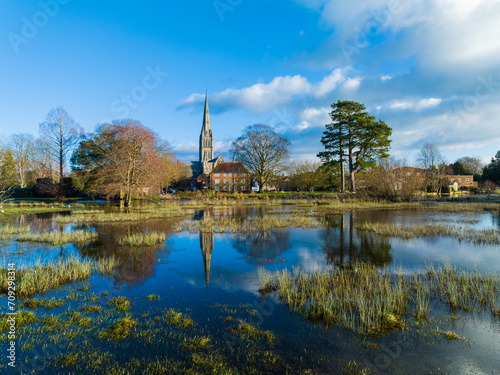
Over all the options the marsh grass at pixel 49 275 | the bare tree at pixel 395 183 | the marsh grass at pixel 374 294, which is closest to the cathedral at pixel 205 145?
the bare tree at pixel 395 183

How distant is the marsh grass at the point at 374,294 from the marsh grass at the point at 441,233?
238 inches

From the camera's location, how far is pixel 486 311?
5.82 meters

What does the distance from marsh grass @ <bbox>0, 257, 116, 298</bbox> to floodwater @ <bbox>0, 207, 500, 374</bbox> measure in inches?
16.0

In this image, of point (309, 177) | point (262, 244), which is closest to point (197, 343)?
point (262, 244)

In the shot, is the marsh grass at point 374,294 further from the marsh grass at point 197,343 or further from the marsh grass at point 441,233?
the marsh grass at point 441,233

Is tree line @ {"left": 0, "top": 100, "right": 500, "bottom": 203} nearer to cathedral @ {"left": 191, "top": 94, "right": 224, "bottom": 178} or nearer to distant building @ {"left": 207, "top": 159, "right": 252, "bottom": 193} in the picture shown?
distant building @ {"left": 207, "top": 159, "right": 252, "bottom": 193}

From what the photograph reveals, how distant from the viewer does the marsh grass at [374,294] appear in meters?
5.57

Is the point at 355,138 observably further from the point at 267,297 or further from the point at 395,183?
the point at 267,297

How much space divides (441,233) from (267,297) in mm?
12777

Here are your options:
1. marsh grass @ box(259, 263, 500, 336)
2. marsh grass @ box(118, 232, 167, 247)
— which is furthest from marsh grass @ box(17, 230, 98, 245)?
marsh grass @ box(259, 263, 500, 336)

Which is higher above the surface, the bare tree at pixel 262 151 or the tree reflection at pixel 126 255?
the bare tree at pixel 262 151

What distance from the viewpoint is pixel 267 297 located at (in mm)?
6848

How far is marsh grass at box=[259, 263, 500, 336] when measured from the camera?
557cm

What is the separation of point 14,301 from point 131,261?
385 centimetres
